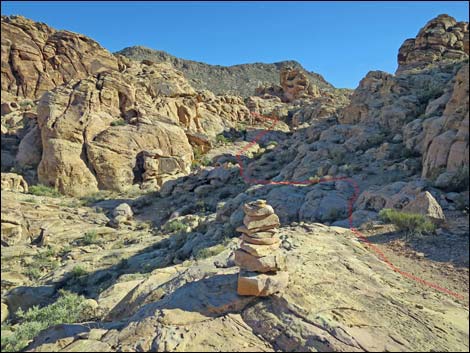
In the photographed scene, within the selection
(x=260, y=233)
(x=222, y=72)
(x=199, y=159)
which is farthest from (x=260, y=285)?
(x=222, y=72)

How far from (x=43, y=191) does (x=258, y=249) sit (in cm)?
1670

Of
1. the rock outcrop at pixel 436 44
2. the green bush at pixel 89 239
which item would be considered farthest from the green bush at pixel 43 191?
the rock outcrop at pixel 436 44

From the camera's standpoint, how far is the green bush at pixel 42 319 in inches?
228

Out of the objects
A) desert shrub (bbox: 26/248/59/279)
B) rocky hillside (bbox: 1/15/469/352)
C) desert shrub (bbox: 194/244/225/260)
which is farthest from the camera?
desert shrub (bbox: 26/248/59/279)

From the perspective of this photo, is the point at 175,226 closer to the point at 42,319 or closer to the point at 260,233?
the point at 42,319

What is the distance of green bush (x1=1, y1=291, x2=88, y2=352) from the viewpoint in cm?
579

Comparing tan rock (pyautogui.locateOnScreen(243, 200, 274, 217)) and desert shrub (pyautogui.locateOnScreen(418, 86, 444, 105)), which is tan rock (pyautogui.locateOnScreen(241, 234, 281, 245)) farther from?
desert shrub (pyautogui.locateOnScreen(418, 86, 444, 105))

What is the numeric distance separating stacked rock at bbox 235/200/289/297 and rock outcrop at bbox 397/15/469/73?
27.8 meters

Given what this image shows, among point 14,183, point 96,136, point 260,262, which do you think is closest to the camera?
point 260,262

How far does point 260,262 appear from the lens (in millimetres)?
4891

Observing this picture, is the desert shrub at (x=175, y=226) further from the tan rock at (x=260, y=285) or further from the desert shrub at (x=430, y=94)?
the desert shrub at (x=430, y=94)

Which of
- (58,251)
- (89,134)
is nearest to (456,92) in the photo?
(58,251)

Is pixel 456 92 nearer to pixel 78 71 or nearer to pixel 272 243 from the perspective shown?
pixel 272 243

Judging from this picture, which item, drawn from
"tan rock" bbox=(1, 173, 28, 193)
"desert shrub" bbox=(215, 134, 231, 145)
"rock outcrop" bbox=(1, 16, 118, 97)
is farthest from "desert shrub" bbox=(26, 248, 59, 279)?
"rock outcrop" bbox=(1, 16, 118, 97)
